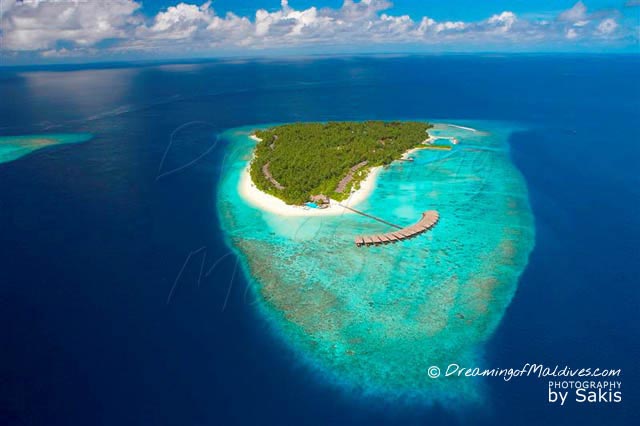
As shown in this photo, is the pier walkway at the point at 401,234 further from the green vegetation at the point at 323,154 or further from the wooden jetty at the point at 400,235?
the green vegetation at the point at 323,154

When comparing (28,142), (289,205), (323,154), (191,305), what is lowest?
(191,305)

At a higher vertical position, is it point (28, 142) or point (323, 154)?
point (28, 142)

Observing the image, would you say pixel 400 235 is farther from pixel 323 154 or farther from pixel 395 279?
pixel 323 154

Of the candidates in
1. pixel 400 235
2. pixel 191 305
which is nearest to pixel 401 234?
pixel 400 235

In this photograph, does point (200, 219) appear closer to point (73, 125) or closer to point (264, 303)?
point (264, 303)

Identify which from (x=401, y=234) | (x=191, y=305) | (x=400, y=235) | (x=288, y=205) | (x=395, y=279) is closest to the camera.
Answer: (x=191, y=305)

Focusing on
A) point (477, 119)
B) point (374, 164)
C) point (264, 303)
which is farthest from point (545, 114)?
point (264, 303)

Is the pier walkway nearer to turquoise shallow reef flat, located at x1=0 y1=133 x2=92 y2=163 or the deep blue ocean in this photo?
the deep blue ocean

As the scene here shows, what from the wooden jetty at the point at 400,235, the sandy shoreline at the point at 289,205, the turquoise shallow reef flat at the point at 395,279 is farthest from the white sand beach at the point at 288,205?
the wooden jetty at the point at 400,235
